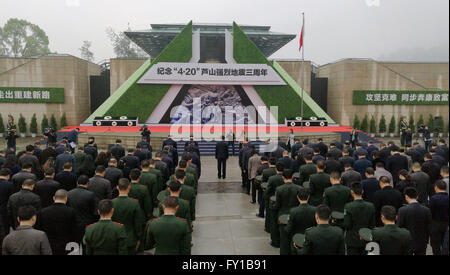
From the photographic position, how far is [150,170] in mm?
6816

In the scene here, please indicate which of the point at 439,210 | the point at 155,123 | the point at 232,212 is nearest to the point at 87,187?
the point at 232,212

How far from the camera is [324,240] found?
3.46m

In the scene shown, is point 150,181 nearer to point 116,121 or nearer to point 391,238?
point 391,238

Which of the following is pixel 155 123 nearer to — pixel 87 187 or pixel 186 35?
pixel 186 35

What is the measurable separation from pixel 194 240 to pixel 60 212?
2826mm

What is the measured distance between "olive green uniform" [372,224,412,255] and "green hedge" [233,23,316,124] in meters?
19.1

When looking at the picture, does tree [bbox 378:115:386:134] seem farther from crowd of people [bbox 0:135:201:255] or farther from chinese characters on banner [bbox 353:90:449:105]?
crowd of people [bbox 0:135:201:255]

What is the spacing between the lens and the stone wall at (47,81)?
2381 cm

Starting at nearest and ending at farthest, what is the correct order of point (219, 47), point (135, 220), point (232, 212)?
point (135, 220) → point (232, 212) → point (219, 47)

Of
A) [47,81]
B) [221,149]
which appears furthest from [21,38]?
[221,149]

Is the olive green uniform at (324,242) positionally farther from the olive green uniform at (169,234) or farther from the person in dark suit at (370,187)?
the person in dark suit at (370,187)

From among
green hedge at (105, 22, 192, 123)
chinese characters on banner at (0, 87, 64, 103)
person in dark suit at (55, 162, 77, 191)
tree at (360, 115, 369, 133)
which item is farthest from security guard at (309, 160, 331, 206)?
chinese characters on banner at (0, 87, 64, 103)

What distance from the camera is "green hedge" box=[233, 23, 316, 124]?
74.0 ft

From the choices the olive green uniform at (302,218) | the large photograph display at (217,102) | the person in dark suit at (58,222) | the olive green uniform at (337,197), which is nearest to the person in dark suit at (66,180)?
the person in dark suit at (58,222)
